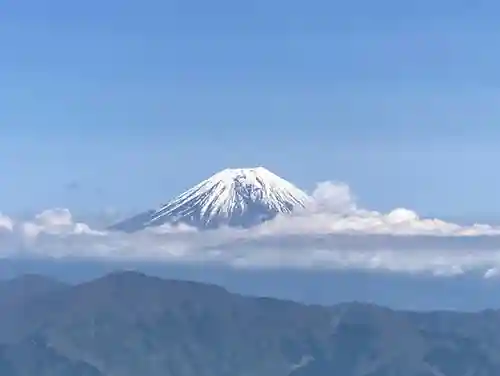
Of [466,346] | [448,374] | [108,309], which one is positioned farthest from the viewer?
[108,309]

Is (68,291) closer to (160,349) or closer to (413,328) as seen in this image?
(160,349)

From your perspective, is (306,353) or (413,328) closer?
(413,328)

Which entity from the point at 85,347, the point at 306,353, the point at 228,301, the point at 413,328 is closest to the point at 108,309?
the point at 85,347

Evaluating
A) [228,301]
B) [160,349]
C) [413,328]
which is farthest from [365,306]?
[160,349]

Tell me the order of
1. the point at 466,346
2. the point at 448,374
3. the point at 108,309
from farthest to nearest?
the point at 108,309 < the point at 448,374 < the point at 466,346

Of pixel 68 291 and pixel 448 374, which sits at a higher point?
pixel 68 291

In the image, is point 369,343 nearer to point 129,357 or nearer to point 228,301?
point 228,301
